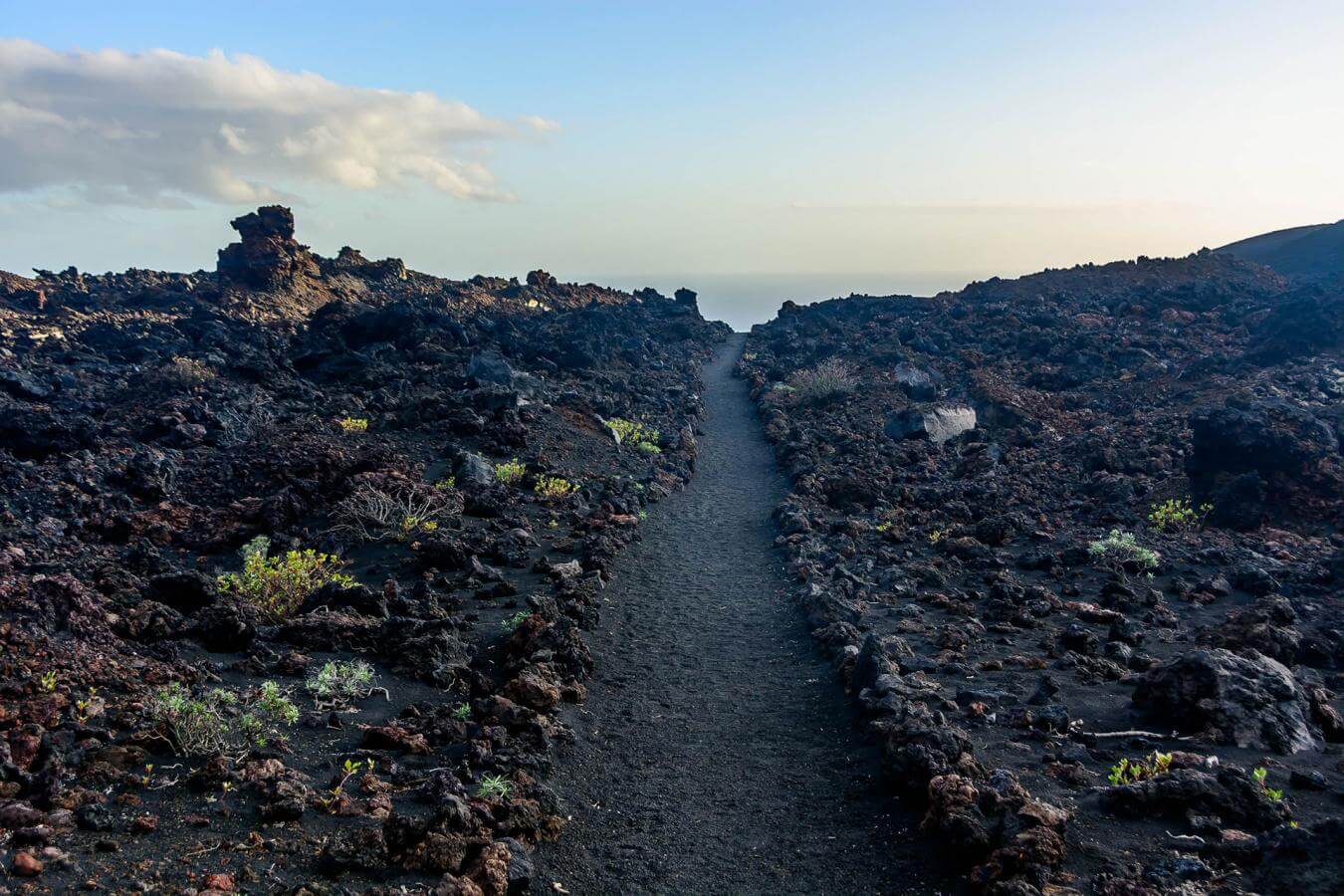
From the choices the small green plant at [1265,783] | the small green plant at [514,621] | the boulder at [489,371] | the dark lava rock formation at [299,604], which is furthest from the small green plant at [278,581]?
the boulder at [489,371]

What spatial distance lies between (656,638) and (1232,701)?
5.53 metres

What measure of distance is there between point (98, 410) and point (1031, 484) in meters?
19.0

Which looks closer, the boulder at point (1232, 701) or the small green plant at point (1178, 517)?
the boulder at point (1232, 701)

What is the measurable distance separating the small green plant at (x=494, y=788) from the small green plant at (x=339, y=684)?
1.82 m

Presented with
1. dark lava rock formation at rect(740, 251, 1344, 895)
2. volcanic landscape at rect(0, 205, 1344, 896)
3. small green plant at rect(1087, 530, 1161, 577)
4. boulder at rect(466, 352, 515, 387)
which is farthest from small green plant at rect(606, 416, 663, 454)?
small green plant at rect(1087, 530, 1161, 577)

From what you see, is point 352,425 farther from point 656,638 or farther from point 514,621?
point 656,638

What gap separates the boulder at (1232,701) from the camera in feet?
20.8

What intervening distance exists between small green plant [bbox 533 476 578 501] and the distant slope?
41.5m

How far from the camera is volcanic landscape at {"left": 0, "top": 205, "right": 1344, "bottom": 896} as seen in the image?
519 centimetres

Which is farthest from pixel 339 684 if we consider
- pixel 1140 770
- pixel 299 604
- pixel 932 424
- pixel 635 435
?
pixel 932 424

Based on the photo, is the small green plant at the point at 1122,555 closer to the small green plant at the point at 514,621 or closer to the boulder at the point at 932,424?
the small green plant at the point at 514,621

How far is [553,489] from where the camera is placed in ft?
48.2

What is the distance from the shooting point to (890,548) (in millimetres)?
12797

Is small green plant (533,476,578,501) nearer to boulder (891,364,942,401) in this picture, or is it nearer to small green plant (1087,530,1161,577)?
small green plant (1087,530,1161,577)
